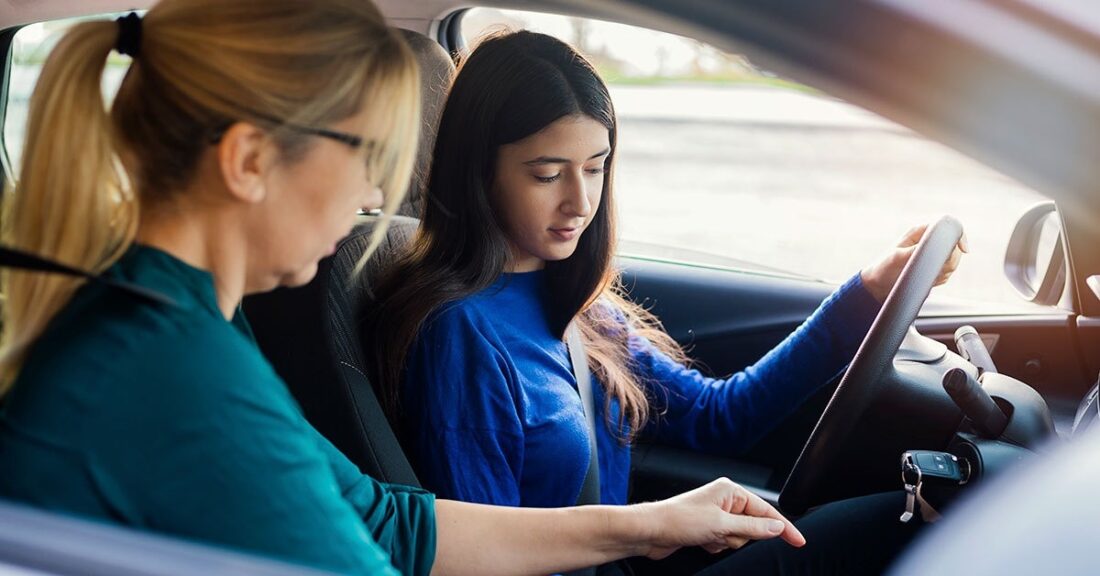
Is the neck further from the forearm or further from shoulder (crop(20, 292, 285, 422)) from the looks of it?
the forearm

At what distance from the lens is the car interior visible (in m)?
0.87

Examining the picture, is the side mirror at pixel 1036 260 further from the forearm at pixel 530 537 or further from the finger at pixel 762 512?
the forearm at pixel 530 537

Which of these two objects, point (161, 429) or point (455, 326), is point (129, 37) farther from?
point (455, 326)

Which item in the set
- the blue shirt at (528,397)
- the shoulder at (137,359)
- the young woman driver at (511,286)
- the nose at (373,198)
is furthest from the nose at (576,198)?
the shoulder at (137,359)

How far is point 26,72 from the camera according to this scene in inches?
55.3

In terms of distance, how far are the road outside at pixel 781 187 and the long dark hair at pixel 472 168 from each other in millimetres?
938

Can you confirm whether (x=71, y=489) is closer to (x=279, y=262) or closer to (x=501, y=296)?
(x=279, y=262)

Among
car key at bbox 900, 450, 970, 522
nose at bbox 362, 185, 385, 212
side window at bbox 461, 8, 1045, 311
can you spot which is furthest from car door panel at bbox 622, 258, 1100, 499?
nose at bbox 362, 185, 385, 212

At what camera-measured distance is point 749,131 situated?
8.77 m

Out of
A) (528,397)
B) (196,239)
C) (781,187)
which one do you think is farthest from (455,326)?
(781,187)

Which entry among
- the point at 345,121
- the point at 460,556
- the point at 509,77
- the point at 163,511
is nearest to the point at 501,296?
the point at 509,77

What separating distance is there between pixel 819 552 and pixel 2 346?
114cm

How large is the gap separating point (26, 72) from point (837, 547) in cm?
128

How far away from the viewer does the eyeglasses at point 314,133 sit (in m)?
0.95
